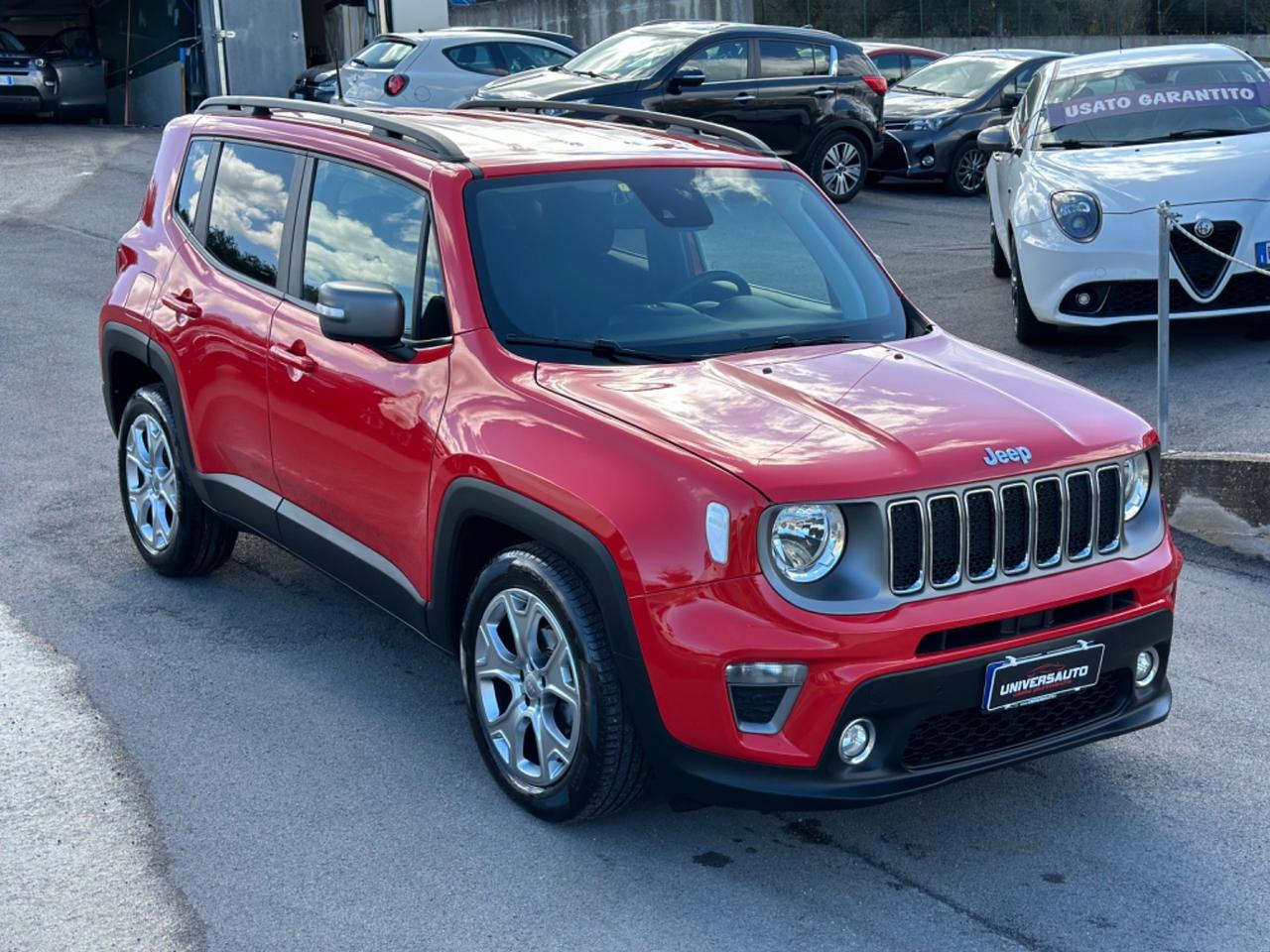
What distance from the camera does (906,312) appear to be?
5.27 meters

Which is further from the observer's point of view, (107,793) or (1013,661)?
(107,793)

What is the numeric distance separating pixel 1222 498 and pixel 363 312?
3943 mm

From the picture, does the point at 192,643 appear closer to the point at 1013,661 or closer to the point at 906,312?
the point at 906,312

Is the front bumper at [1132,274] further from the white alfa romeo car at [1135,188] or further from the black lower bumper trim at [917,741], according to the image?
the black lower bumper trim at [917,741]

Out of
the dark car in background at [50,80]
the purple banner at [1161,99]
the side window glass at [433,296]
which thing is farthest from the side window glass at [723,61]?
the dark car in background at [50,80]

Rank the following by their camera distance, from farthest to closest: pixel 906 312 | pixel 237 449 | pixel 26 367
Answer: pixel 26 367, pixel 237 449, pixel 906 312

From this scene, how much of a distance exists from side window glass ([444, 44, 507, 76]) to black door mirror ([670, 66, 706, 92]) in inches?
173

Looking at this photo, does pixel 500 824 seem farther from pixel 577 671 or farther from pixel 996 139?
pixel 996 139

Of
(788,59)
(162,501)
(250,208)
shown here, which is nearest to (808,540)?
(250,208)

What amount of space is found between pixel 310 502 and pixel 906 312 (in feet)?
6.66

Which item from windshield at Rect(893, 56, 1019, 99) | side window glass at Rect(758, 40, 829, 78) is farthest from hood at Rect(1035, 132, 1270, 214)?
windshield at Rect(893, 56, 1019, 99)

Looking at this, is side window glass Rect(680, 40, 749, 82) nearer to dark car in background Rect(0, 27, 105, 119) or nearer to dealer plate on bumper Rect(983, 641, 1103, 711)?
dark car in background Rect(0, 27, 105, 119)

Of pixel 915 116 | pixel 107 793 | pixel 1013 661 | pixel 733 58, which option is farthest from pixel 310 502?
pixel 915 116

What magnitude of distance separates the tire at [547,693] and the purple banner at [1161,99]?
7.17m
